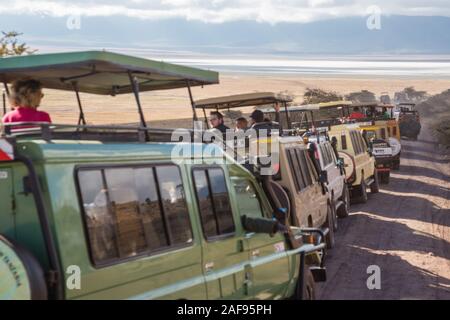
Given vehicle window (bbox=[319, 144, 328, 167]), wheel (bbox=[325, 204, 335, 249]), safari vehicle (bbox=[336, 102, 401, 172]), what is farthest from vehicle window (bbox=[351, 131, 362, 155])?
wheel (bbox=[325, 204, 335, 249])

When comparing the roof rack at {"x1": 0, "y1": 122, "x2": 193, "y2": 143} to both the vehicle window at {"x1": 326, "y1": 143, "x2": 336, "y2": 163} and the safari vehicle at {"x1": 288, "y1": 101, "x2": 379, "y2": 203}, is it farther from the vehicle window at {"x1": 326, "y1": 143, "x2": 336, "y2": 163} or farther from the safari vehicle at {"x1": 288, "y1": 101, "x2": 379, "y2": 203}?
the safari vehicle at {"x1": 288, "y1": 101, "x2": 379, "y2": 203}

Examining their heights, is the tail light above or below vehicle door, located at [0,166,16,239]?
above

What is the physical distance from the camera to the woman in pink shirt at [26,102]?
258 inches

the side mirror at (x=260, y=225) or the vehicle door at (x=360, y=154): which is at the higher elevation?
the side mirror at (x=260, y=225)

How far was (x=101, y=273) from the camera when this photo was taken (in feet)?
16.5

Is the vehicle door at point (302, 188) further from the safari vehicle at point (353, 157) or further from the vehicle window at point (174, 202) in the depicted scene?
the safari vehicle at point (353, 157)

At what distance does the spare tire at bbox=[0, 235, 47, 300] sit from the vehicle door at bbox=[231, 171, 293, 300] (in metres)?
2.48

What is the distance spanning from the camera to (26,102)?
661 centimetres

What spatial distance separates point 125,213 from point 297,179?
651 cm

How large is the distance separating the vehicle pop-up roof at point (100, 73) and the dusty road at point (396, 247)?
159 inches

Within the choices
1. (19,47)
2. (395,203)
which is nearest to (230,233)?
(19,47)

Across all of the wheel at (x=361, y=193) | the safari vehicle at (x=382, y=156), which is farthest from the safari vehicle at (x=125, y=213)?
the safari vehicle at (x=382, y=156)

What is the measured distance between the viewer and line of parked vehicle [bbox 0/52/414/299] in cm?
484
